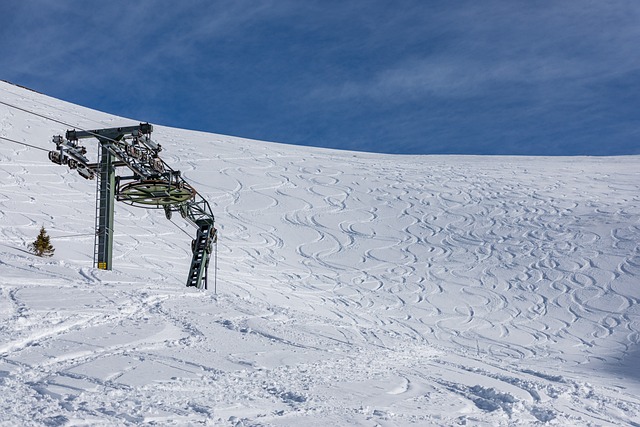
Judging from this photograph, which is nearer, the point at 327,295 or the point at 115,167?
the point at 115,167

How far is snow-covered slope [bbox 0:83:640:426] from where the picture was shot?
5812mm

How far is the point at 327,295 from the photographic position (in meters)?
16.9

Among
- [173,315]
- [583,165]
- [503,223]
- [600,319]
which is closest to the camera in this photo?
[173,315]

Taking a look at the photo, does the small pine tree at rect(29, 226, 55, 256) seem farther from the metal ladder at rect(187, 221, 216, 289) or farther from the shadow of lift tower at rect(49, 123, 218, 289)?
the metal ladder at rect(187, 221, 216, 289)

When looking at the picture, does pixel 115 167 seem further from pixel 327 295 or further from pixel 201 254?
pixel 327 295

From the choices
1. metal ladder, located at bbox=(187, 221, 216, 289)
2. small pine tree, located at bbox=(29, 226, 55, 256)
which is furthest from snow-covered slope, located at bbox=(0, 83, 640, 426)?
metal ladder, located at bbox=(187, 221, 216, 289)

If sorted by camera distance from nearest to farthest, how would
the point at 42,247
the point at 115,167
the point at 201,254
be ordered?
the point at 115,167, the point at 42,247, the point at 201,254

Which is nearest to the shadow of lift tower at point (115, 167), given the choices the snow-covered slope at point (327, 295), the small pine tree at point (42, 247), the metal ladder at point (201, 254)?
the snow-covered slope at point (327, 295)

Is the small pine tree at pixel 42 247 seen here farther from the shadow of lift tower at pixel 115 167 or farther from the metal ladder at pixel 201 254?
the metal ladder at pixel 201 254

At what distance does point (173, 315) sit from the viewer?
9.09 metres

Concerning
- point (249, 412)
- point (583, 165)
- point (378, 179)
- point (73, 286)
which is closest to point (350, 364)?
point (249, 412)

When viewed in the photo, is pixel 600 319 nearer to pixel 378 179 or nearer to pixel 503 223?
pixel 503 223

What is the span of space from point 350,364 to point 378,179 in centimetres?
2135

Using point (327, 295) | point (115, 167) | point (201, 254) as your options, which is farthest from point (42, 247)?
point (327, 295)
